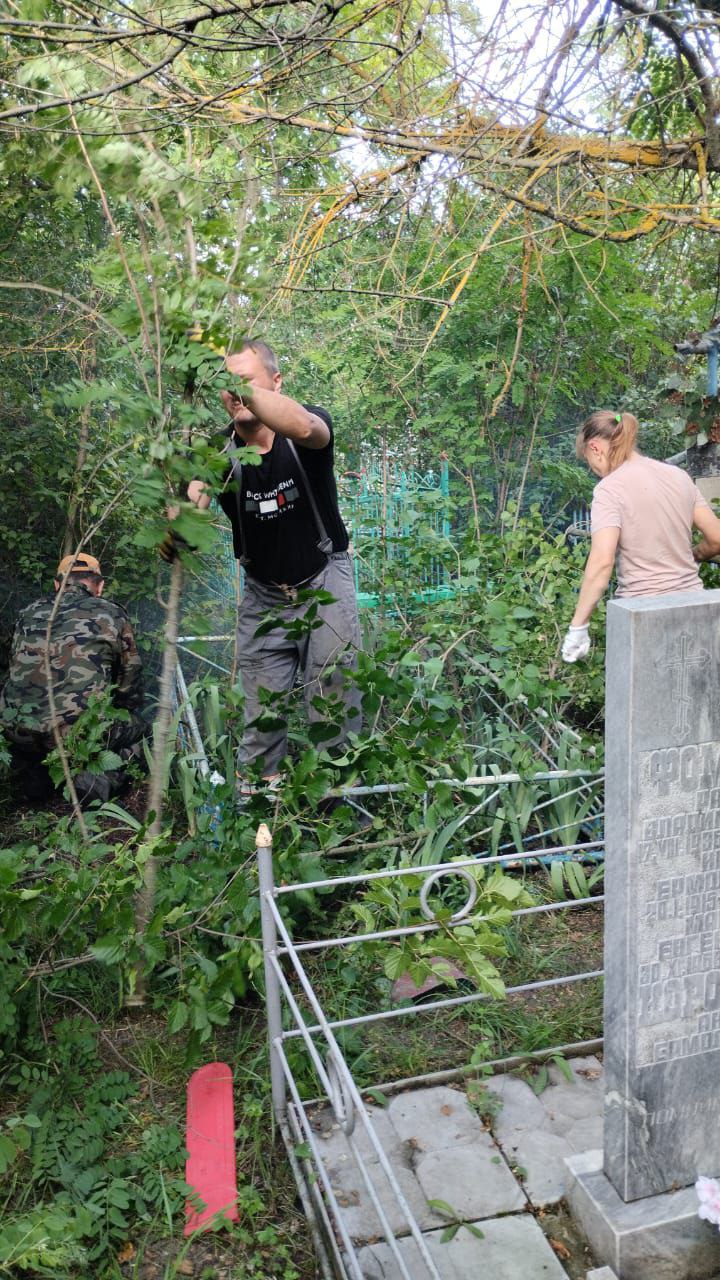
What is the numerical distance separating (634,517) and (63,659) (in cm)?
269

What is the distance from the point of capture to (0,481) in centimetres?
491

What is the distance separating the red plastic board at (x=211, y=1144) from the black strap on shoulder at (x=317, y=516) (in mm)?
1857

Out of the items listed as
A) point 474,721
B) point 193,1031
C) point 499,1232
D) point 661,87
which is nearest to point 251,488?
point 474,721

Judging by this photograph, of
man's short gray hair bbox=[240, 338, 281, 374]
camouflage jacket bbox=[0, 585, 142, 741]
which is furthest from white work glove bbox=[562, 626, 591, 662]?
camouflage jacket bbox=[0, 585, 142, 741]

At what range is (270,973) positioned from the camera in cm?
230

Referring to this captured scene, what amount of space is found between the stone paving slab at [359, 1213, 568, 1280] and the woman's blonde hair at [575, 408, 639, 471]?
2.52 meters

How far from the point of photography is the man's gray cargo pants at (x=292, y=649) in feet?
11.7

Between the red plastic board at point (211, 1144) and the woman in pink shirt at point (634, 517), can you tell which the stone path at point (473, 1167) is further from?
the woman in pink shirt at point (634, 517)

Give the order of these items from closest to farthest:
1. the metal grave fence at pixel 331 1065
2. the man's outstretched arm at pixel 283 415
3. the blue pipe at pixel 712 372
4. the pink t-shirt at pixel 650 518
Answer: the metal grave fence at pixel 331 1065, the man's outstretched arm at pixel 283 415, the pink t-shirt at pixel 650 518, the blue pipe at pixel 712 372

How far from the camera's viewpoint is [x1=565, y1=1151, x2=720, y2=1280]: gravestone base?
6.46 feet

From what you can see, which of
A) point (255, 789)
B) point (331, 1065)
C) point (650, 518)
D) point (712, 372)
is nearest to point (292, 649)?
point (255, 789)

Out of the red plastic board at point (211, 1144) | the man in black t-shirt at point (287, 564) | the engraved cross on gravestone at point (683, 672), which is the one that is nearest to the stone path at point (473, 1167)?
the red plastic board at point (211, 1144)

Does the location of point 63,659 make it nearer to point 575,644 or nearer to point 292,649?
point 292,649

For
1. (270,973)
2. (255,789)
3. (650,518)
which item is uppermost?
(650,518)
